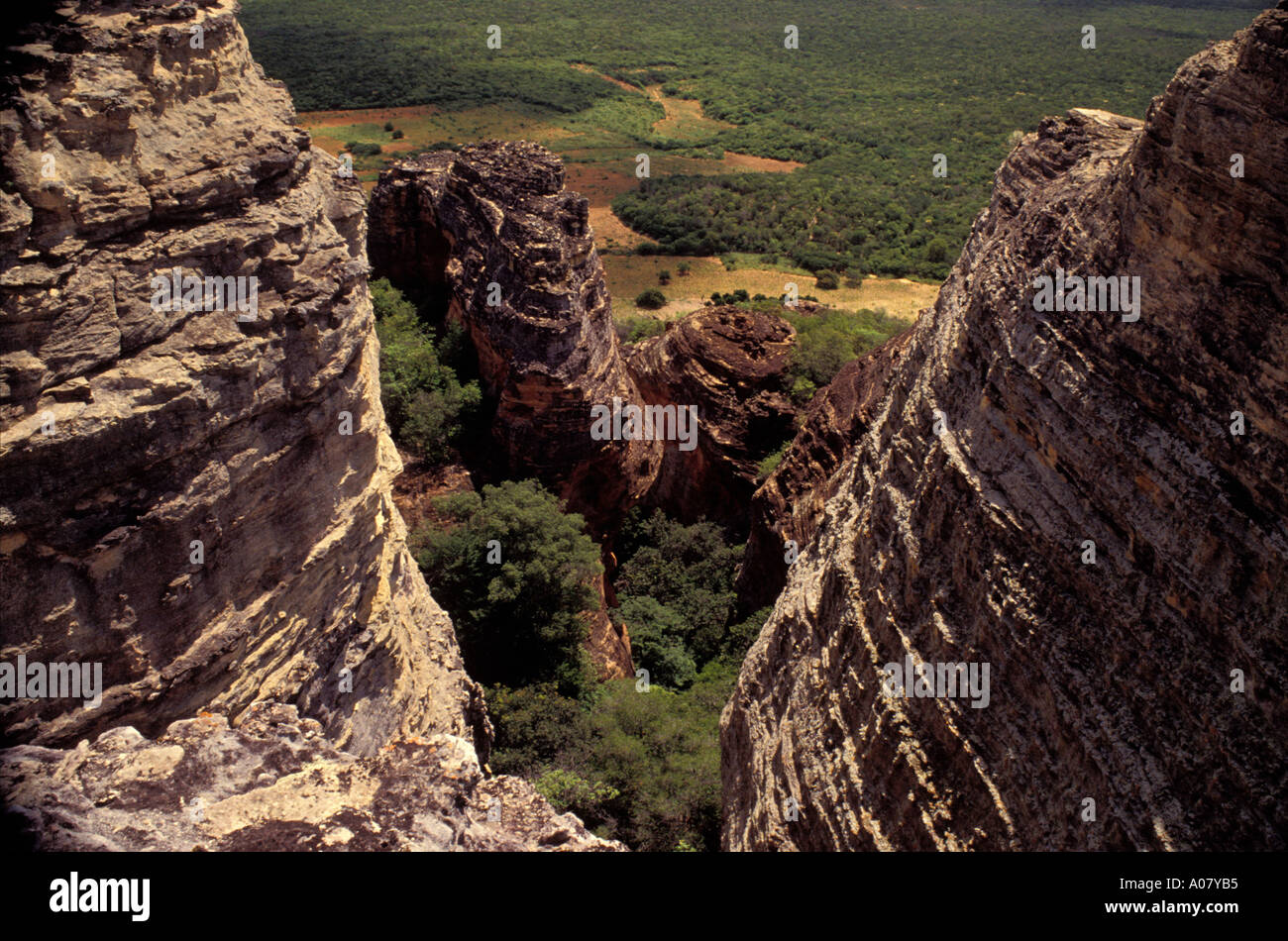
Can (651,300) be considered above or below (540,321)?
below

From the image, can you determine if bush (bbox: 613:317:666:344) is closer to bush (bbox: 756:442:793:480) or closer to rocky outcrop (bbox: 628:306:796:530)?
rocky outcrop (bbox: 628:306:796:530)

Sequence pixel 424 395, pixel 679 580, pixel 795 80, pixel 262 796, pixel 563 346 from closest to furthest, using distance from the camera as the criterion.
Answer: pixel 262 796
pixel 563 346
pixel 424 395
pixel 679 580
pixel 795 80

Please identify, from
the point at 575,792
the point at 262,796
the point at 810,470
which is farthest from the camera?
the point at 810,470

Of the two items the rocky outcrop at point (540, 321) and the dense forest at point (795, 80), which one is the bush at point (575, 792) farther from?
the dense forest at point (795, 80)

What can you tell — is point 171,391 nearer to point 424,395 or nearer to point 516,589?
point 516,589

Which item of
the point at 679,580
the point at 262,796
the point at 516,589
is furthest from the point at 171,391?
the point at 679,580

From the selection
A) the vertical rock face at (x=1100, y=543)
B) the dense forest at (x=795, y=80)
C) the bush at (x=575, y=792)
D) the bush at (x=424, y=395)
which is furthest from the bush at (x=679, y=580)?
the dense forest at (x=795, y=80)

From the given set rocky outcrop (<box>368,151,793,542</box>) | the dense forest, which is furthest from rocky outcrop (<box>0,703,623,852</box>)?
the dense forest

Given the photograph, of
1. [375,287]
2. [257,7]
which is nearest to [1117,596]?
[375,287]
